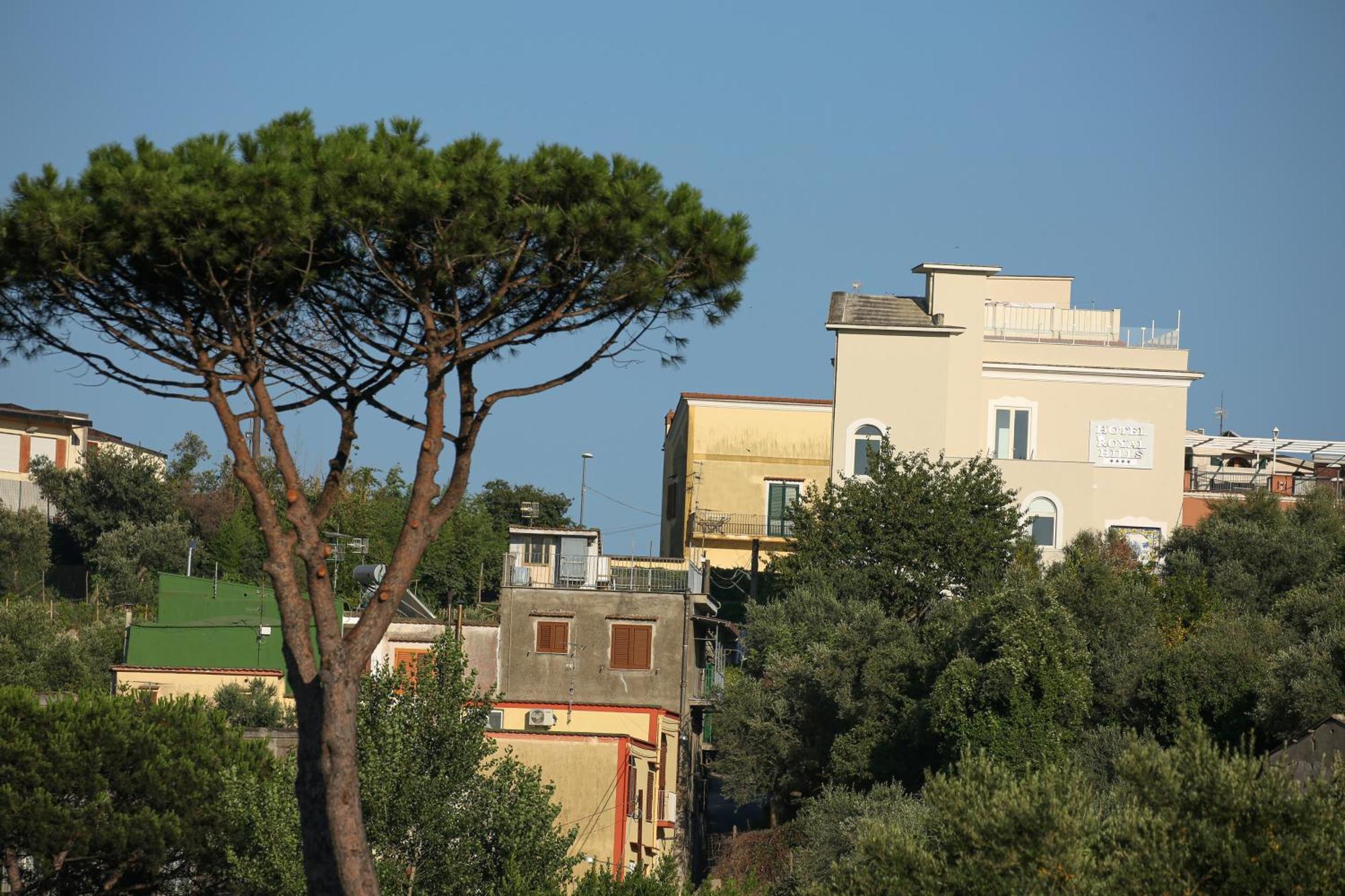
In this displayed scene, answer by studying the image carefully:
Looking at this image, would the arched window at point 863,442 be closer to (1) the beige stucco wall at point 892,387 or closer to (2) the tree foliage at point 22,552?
(1) the beige stucco wall at point 892,387

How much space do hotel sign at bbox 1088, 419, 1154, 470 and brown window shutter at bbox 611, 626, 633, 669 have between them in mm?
14940

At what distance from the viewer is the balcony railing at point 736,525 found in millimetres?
51219

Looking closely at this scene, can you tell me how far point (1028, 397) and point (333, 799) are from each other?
35.1m

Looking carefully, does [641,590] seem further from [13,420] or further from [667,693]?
[13,420]

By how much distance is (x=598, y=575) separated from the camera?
4112 centimetres

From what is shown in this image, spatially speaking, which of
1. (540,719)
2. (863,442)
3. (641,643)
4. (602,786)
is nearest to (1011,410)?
(863,442)

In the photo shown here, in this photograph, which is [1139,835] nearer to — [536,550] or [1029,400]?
[536,550]

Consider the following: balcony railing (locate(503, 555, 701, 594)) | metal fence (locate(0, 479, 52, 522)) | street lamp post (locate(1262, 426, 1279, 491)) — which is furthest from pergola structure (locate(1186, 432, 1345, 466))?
metal fence (locate(0, 479, 52, 522))

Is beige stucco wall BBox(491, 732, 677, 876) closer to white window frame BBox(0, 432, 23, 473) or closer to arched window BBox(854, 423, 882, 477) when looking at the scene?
arched window BBox(854, 423, 882, 477)

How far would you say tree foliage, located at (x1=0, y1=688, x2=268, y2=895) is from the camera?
25.6 m

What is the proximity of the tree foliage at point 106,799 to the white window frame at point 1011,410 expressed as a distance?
25.3 meters

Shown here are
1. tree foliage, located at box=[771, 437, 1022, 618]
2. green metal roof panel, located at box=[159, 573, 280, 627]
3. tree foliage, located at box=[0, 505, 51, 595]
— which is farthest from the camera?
tree foliage, located at box=[0, 505, 51, 595]

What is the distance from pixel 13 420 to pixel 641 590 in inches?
1245

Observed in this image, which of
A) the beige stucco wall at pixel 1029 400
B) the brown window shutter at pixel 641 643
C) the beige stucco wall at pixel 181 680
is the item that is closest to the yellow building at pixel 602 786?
the brown window shutter at pixel 641 643
